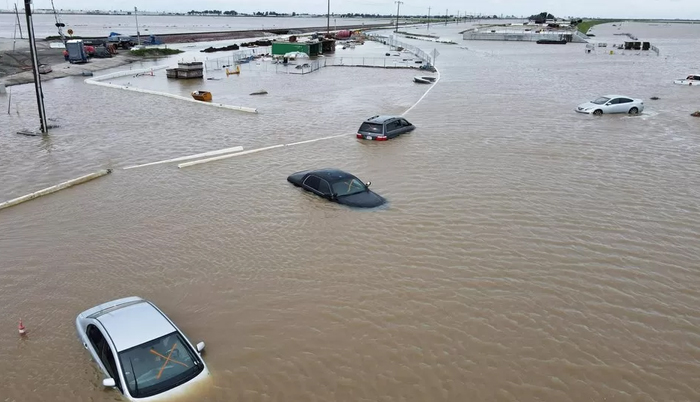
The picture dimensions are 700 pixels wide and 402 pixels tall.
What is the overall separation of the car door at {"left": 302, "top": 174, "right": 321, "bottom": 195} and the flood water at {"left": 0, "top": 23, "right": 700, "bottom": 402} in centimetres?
57

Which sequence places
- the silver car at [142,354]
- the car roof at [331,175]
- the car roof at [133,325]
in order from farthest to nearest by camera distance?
the car roof at [331,175] < the car roof at [133,325] < the silver car at [142,354]

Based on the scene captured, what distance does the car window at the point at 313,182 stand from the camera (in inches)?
765

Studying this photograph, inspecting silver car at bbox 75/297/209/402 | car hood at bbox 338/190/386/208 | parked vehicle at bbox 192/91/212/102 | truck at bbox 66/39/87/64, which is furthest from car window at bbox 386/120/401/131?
truck at bbox 66/39/87/64

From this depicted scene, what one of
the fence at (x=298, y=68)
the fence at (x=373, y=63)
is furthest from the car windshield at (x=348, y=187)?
the fence at (x=373, y=63)

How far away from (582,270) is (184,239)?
39.0 feet

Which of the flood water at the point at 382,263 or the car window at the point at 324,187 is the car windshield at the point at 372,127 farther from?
the car window at the point at 324,187

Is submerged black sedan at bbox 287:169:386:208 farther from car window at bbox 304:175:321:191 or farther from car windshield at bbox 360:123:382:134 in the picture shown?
car windshield at bbox 360:123:382:134

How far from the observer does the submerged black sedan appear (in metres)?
18.5

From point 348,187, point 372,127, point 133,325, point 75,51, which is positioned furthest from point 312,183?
point 75,51

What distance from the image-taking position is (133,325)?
387 inches

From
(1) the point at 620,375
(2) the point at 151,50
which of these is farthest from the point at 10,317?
(2) the point at 151,50

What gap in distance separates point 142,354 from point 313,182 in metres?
11.2

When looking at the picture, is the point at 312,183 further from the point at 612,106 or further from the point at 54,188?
the point at 612,106

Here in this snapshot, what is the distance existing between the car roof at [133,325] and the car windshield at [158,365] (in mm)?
144
